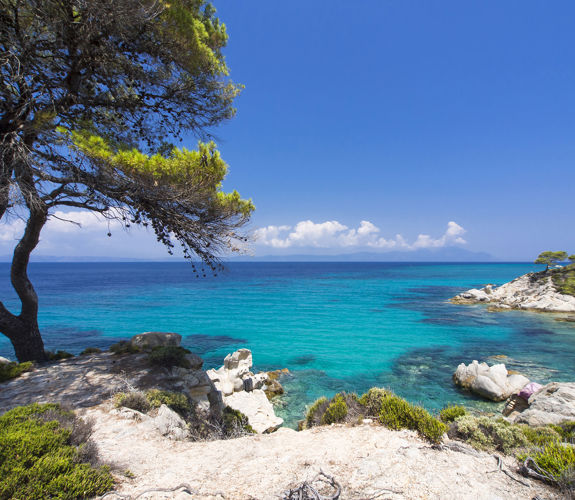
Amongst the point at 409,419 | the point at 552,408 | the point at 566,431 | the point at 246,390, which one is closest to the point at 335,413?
the point at 409,419

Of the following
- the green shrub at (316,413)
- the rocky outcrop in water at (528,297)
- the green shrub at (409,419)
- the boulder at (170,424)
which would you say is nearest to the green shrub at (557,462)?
the green shrub at (409,419)

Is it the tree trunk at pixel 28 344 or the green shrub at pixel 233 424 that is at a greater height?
the tree trunk at pixel 28 344

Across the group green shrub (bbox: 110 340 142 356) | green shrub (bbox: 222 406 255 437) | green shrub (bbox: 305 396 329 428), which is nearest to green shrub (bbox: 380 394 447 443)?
green shrub (bbox: 305 396 329 428)

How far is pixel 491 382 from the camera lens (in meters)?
13.5

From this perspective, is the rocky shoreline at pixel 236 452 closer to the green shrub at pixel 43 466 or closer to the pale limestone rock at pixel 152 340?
the green shrub at pixel 43 466

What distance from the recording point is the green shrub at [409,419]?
591cm

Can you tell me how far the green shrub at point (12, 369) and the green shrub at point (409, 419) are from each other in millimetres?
11556

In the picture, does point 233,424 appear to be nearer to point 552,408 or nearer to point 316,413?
point 316,413

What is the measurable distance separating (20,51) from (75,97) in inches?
50.3

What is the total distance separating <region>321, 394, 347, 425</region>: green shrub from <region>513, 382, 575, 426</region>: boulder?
7.43 metres

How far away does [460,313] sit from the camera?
120 ft

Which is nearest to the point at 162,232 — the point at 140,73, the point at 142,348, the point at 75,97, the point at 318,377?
the point at 75,97

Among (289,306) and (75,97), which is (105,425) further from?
(289,306)

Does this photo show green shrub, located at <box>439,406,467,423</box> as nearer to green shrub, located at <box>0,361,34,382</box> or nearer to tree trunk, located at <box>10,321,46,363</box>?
green shrub, located at <box>0,361,34,382</box>
